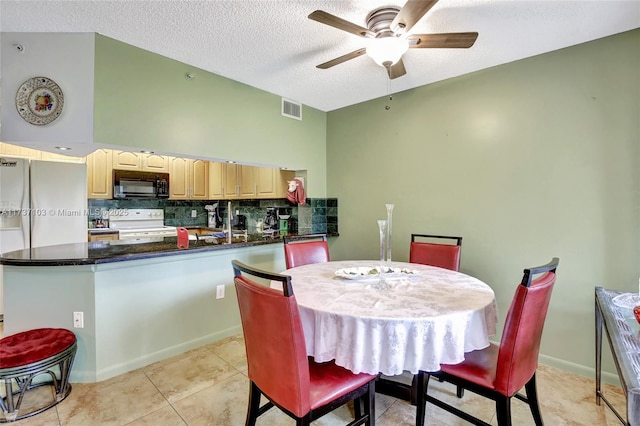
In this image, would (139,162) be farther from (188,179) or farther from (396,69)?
(396,69)

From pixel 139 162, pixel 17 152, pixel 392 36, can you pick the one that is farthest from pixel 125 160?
pixel 392 36

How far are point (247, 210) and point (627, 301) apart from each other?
13.7ft

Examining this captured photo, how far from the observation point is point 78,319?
213 centimetres

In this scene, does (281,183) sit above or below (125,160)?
below

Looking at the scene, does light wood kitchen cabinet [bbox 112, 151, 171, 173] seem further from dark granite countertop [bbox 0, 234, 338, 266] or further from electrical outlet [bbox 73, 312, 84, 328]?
electrical outlet [bbox 73, 312, 84, 328]

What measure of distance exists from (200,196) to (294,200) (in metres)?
1.99

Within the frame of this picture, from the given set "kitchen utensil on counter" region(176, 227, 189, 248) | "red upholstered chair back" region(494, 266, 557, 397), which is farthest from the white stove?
"red upholstered chair back" region(494, 266, 557, 397)

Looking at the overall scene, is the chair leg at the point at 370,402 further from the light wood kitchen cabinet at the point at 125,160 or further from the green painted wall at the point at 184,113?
Answer: the light wood kitchen cabinet at the point at 125,160

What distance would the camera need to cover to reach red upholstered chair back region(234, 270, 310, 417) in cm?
119

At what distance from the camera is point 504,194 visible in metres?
2.61

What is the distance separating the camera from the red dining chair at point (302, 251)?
2.58m

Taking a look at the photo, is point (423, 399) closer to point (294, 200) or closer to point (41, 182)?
point (294, 200)

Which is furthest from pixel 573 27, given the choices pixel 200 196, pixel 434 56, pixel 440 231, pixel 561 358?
pixel 200 196

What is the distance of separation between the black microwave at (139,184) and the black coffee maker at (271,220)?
5.60 feet
